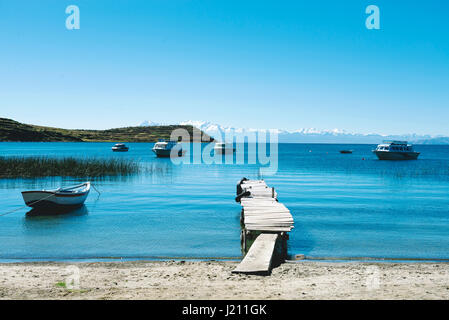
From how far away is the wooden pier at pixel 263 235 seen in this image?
1176 cm

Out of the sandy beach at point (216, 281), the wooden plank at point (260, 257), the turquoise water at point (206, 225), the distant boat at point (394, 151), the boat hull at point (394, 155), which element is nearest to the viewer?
the sandy beach at point (216, 281)

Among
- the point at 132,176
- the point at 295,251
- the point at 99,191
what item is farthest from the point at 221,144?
the point at 295,251

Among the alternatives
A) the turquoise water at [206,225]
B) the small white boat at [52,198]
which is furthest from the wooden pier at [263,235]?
the small white boat at [52,198]

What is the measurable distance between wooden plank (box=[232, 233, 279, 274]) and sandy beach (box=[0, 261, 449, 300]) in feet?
0.82

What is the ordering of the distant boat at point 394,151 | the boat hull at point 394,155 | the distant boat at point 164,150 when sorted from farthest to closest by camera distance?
Answer: the distant boat at point 164,150, the boat hull at point 394,155, the distant boat at point 394,151

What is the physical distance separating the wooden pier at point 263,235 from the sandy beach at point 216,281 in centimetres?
47

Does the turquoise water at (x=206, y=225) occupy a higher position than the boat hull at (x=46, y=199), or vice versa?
the boat hull at (x=46, y=199)

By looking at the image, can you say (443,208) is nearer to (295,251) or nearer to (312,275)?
(295,251)

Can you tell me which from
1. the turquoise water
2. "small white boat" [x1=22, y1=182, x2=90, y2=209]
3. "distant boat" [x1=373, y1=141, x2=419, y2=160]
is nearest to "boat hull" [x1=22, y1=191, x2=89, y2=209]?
"small white boat" [x1=22, y1=182, x2=90, y2=209]

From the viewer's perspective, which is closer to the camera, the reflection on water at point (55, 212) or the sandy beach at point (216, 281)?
the sandy beach at point (216, 281)

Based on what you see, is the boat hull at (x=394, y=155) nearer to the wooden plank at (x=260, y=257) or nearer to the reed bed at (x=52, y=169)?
the reed bed at (x=52, y=169)

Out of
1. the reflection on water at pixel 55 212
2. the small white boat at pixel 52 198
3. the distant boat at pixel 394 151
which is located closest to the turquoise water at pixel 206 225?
the reflection on water at pixel 55 212

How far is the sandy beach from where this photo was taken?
9.41 meters

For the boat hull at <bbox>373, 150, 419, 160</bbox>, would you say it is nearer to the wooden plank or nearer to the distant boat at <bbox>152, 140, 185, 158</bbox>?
the distant boat at <bbox>152, 140, 185, 158</bbox>
